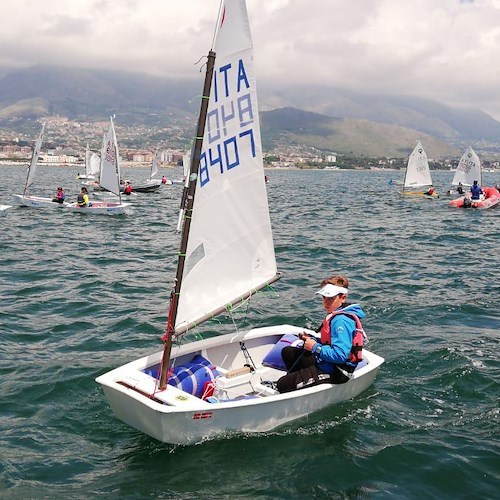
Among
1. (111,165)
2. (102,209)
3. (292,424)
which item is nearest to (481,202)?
(111,165)

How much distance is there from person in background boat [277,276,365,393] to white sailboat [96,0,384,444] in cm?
23

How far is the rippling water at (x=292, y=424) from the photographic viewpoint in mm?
7484

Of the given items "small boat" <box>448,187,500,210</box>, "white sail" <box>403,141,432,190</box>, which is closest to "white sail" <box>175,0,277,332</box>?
"small boat" <box>448,187,500,210</box>

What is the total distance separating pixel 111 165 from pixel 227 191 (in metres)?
31.0

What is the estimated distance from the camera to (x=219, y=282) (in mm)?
9062

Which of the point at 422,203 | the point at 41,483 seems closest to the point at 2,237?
the point at 41,483

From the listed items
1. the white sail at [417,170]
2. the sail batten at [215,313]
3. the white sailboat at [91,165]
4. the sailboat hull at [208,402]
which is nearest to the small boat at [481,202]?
the white sail at [417,170]

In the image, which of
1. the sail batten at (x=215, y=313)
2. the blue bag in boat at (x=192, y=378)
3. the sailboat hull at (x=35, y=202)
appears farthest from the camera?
the sailboat hull at (x=35, y=202)

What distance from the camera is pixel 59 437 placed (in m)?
8.43

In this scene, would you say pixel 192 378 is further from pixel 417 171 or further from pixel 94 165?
pixel 94 165

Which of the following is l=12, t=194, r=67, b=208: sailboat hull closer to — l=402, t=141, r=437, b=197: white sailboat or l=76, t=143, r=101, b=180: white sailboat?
l=76, t=143, r=101, b=180: white sailboat

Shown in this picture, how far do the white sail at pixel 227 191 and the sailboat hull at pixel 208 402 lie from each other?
3.32ft

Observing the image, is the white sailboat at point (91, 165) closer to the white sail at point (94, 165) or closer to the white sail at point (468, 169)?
the white sail at point (94, 165)

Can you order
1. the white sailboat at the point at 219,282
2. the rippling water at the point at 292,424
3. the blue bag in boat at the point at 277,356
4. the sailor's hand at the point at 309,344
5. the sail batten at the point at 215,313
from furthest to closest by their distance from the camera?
1. the blue bag in boat at the point at 277,356
2. the sailor's hand at the point at 309,344
3. the sail batten at the point at 215,313
4. the white sailboat at the point at 219,282
5. the rippling water at the point at 292,424
